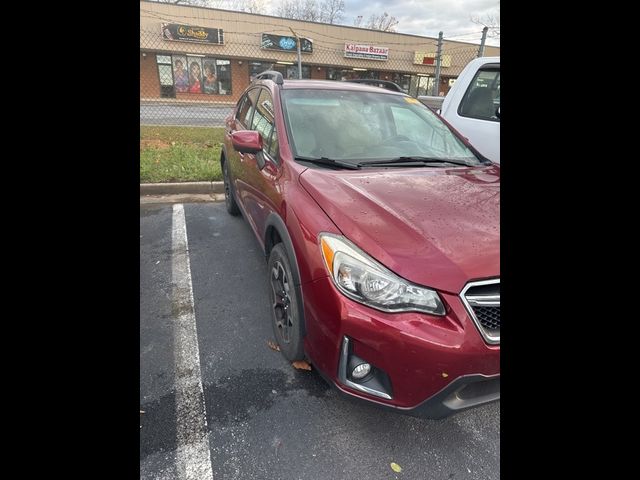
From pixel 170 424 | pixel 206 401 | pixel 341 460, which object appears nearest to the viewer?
pixel 341 460

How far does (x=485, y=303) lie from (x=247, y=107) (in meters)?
3.27

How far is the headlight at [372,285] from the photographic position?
152 cm

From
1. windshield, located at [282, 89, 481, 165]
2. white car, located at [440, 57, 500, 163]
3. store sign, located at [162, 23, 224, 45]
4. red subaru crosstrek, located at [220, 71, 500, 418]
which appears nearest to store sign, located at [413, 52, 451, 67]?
store sign, located at [162, 23, 224, 45]

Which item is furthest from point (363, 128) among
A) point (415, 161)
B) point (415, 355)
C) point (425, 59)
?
point (425, 59)

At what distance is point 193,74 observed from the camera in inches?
976

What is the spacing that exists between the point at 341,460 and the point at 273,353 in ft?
2.80

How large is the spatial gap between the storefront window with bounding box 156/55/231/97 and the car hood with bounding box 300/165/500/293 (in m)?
26.1

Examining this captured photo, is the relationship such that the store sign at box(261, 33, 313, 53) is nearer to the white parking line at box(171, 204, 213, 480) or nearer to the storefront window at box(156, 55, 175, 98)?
the storefront window at box(156, 55, 175, 98)

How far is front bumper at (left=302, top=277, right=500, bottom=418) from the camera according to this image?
147cm

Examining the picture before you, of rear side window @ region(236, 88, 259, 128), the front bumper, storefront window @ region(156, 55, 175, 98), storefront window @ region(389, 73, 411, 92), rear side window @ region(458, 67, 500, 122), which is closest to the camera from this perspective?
the front bumper

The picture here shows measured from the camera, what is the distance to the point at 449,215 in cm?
186

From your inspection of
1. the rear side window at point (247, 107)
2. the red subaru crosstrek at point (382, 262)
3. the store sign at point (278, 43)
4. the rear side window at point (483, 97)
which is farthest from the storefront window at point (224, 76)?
the red subaru crosstrek at point (382, 262)
